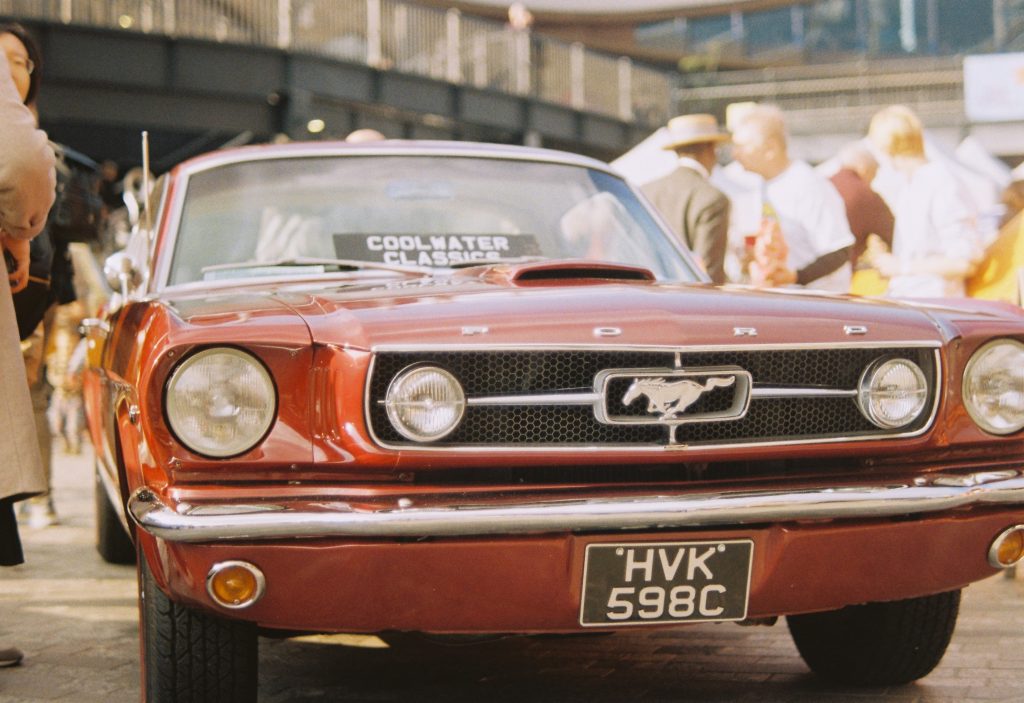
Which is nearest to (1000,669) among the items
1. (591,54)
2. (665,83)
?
(591,54)

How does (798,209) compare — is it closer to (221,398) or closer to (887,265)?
(887,265)

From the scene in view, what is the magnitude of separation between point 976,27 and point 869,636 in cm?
5164

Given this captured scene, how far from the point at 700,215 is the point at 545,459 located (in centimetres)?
390

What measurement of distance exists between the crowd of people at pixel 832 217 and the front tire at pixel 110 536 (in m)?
2.80

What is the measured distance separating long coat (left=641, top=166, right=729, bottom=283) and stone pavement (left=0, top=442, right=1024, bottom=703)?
7.01 feet

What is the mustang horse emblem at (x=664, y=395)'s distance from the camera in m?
3.12

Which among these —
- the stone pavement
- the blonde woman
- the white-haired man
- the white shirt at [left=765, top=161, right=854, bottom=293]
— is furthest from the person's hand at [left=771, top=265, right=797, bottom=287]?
the stone pavement

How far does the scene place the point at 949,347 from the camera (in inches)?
133

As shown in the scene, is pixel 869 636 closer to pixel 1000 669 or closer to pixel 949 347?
pixel 1000 669

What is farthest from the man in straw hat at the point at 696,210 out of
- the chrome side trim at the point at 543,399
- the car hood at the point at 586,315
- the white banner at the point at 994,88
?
the white banner at the point at 994,88

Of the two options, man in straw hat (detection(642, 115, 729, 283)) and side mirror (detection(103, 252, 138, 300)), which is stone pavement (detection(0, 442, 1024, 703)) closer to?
side mirror (detection(103, 252, 138, 300))

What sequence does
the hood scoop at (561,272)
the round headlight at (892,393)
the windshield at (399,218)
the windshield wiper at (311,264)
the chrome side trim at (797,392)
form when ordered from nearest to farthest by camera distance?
the chrome side trim at (797,392) < the round headlight at (892,393) < the hood scoop at (561,272) < the windshield wiper at (311,264) < the windshield at (399,218)

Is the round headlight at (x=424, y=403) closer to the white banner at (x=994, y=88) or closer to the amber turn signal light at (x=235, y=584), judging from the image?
the amber turn signal light at (x=235, y=584)

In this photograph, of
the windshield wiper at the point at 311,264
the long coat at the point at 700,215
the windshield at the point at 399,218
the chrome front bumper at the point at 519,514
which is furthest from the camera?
the long coat at the point at 700,215
